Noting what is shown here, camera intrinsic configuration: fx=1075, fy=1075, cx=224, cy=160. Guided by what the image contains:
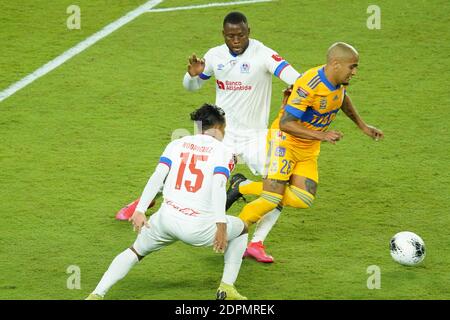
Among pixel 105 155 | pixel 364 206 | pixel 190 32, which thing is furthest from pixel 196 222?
pixel 190 32

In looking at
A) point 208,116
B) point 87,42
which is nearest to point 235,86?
point 208,116

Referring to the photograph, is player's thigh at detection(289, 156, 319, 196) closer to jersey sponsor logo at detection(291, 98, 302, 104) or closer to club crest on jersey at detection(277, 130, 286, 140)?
club crest on jersey at detection(277, 130, 286, 140)

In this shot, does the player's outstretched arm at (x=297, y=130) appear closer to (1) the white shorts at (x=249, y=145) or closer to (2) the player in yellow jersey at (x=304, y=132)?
(2) the player in yellow jersey at (x=304, y=132)

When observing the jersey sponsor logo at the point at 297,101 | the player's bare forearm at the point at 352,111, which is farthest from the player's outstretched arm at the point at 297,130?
the player's bare forearm at the point at 352,111

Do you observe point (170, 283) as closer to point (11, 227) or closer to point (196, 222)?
point (196, 222)

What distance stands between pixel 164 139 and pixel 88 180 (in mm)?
1308

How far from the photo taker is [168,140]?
38.9ft

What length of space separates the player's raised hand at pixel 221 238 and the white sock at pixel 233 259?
0.99 feet

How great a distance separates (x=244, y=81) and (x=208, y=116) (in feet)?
4.95

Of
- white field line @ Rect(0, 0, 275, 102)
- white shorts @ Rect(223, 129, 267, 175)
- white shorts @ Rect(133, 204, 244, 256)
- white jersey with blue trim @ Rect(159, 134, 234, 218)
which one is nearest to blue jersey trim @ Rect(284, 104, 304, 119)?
white shorts @ Rect(223, 129, 267, 175)

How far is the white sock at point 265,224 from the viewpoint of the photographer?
941 centimetres

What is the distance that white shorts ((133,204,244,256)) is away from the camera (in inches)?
323

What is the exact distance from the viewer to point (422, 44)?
46.4 feet

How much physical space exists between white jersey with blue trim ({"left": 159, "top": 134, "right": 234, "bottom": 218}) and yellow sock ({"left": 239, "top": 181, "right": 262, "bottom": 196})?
1460 millimetres
